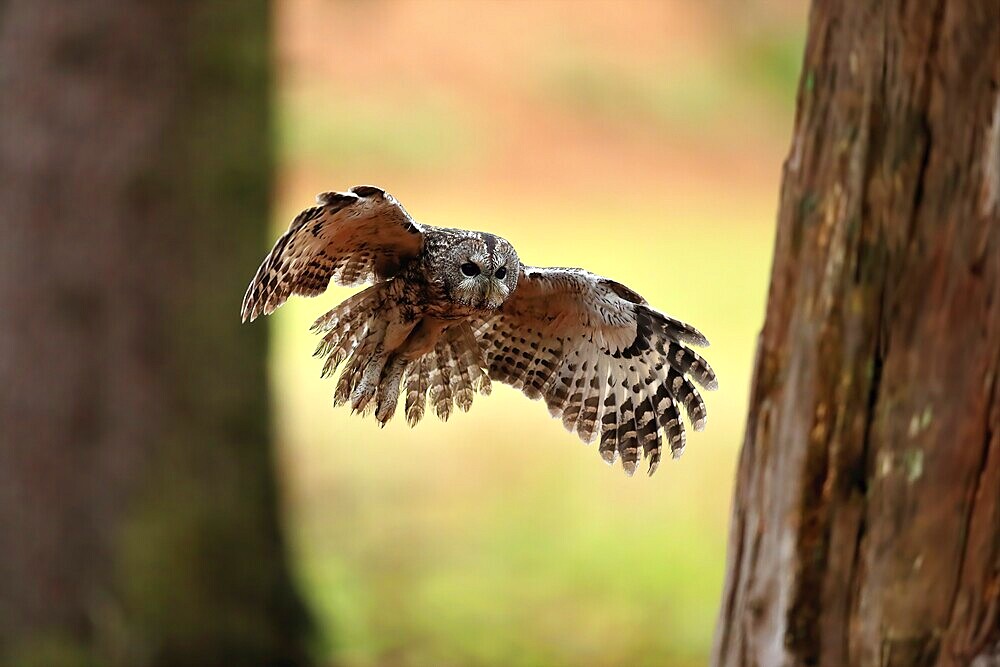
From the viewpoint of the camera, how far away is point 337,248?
3045 mm

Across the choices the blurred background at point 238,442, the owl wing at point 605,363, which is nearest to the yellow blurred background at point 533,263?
the blurred background at point 238,442

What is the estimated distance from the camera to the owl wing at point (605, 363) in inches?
139

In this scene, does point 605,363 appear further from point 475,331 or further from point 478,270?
point 478,270

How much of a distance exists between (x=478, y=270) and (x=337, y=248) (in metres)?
0.34

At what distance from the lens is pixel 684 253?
12836 mm

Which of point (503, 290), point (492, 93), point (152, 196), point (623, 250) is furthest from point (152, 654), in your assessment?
point (492, 93)

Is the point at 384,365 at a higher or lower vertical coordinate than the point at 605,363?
lower

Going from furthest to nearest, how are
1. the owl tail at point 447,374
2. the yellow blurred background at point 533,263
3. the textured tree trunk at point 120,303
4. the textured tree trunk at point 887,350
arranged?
1. the yellow blurred background at point 533,263
2. the textured tree trunk at point 120,303
3. the owl tail at point 447,374
4. the textured tree trunk at point 887,350

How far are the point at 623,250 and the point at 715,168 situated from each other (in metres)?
2.89

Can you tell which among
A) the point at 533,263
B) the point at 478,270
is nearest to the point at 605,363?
the point at 478,270

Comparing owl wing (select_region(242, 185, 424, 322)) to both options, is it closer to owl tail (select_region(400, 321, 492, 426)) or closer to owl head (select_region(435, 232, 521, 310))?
owl head (select_region(435, 232, 521, 310))

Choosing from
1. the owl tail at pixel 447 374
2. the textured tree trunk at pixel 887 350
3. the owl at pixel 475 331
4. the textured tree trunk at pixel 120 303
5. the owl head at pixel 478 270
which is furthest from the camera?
the textured tree trunk at pixel 120 303

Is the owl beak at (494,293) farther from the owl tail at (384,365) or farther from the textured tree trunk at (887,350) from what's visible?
the textured tree trunk at (887,350)

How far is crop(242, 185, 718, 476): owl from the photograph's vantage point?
9.84 feet
